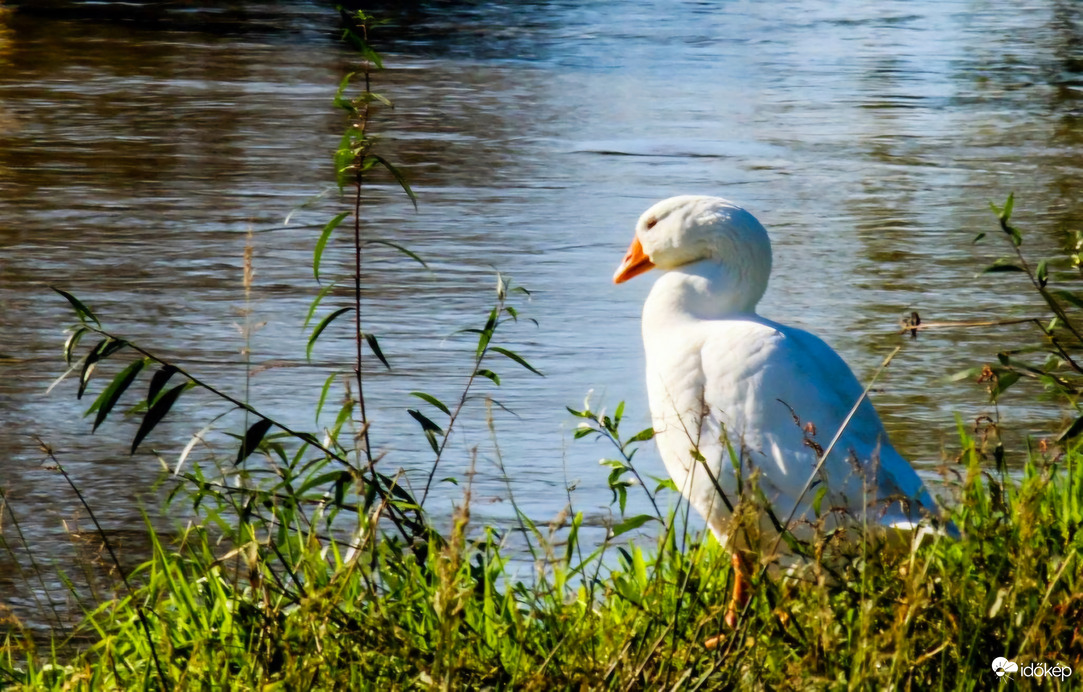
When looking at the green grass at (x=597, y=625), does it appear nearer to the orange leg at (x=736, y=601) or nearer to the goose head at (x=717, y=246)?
the orange leg at (x=736, y=601)

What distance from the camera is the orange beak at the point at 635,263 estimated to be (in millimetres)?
4395

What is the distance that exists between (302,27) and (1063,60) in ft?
21.7

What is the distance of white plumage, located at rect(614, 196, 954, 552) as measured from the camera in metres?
3.58

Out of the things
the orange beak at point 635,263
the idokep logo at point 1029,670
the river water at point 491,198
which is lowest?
the river water at point 491,198

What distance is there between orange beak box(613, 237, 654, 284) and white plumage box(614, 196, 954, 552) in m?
0.31

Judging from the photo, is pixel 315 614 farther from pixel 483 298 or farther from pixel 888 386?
pixel 483 298

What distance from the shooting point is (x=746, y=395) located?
12.0 feet

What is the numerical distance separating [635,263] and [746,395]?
890 millimetres

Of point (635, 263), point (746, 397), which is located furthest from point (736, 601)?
point (635, 263)

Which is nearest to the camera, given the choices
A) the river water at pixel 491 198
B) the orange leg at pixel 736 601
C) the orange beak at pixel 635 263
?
the orange leg at pixel 736 601

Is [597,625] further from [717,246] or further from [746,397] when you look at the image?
[717,246]

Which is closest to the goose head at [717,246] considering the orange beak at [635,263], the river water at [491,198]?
the orange beak at [635,263]

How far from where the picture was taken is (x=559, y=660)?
9.96 feet

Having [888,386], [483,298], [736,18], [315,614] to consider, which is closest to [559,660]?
[315,614]
